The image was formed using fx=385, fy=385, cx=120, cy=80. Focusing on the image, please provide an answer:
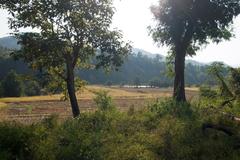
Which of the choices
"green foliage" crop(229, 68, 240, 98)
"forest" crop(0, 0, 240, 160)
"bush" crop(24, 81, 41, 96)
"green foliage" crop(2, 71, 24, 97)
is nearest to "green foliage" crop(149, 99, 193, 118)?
"forest" crop(0, 0, 240, 160)

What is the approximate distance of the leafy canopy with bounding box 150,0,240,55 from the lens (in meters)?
25.4

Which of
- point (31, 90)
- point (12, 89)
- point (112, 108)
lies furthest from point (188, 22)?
point (31, 90)

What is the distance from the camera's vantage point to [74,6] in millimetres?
22578

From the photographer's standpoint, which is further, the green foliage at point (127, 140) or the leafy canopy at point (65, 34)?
the leafy canopy at point (65, 34)

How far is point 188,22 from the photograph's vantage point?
26469 millimetres

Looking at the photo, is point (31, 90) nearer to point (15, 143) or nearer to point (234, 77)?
point (234, 77)

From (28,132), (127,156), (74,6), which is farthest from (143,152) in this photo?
(74,6)

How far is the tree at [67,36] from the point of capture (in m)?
22.5

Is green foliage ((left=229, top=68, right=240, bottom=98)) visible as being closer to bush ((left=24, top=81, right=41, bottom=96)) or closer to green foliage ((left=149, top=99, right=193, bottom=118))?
green foliage ((left=149, top=99, right=193, bottom=118))

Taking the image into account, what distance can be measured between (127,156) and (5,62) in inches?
5078

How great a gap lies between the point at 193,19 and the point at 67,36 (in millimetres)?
8609

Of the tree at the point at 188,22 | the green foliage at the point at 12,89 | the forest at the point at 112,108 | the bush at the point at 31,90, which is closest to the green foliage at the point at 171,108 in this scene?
the forest at the point at 112,108

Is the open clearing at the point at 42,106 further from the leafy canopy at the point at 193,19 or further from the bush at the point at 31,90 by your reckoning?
the bush at the point at 31,90

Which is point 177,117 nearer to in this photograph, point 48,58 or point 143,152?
point 143,152
